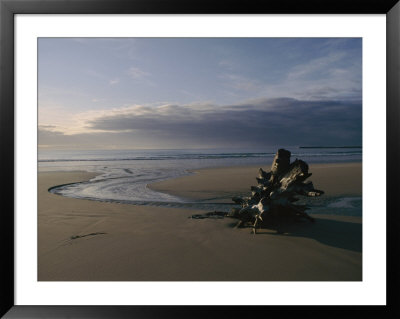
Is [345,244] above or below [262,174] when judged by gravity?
below

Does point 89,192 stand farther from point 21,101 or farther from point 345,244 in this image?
point 345,244

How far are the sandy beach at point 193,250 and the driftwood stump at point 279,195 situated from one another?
16 cm

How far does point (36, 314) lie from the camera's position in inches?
67.2

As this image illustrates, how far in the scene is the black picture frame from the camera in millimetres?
1720

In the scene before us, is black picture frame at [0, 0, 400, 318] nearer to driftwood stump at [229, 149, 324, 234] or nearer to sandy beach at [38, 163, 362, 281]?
sandy beach at [38, 163, 362, 281]

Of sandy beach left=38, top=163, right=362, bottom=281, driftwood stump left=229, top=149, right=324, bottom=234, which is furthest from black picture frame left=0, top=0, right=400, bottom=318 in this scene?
driftwood stump left=229, top=149, right=324, bottom=234

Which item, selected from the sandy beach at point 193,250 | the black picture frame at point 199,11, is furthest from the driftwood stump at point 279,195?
the black picture frame at point 199,11

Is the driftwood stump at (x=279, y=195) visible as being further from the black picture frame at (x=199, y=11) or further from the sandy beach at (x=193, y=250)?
the black picture frame at (x=199, y=11)

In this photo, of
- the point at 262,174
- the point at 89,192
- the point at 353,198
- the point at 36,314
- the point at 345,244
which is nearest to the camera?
the point at 36,314

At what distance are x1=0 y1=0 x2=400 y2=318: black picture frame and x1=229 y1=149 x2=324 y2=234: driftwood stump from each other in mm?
835

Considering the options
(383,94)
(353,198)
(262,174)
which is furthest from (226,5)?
(353,198)

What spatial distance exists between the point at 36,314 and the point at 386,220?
3286 millimetres

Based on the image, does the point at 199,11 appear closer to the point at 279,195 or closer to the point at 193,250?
the point at 279,195

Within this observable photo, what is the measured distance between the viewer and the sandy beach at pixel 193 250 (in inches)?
73.3
